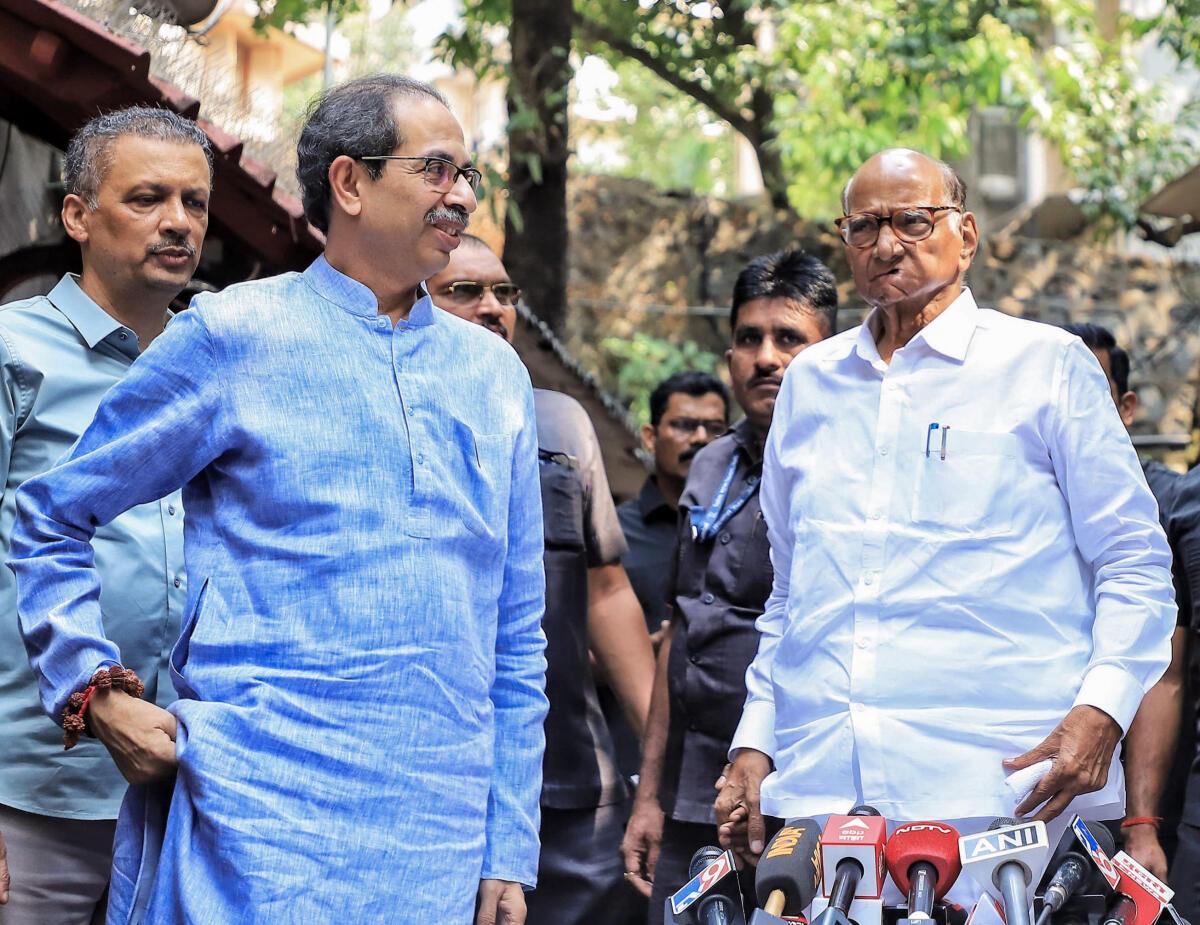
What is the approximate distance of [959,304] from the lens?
3.69 m

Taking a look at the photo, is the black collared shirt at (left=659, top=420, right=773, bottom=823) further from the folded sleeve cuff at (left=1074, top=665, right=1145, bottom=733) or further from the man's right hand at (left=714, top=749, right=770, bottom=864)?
the folded sleeve cuff at (left=1074, top=665, right=1145, bottom=733)

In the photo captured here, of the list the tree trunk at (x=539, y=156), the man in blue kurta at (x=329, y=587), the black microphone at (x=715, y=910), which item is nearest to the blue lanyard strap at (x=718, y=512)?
the man in blue kurta at (x=329, y=587)

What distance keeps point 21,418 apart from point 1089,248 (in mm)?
12868

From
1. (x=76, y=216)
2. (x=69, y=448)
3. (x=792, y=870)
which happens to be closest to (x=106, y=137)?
(x=76, y=216)

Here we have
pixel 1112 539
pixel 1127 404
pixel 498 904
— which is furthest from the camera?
pixel 1127 404

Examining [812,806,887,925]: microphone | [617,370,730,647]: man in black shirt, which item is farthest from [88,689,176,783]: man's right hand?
[617,370,730,647]: man in black shirt

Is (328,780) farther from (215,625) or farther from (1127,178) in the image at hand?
(1127,178)

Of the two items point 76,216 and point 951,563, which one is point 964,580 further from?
point 76,216

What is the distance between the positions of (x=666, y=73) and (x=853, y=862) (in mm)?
10470

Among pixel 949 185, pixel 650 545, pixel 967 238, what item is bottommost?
pixel 650 545

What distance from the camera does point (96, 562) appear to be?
3598 millimetres

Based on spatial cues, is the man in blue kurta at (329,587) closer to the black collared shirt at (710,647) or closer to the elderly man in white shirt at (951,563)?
the elderly man in white shirt at (951,563)

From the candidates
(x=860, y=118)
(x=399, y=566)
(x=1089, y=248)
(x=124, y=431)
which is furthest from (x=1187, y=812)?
(x=1089, y=248)

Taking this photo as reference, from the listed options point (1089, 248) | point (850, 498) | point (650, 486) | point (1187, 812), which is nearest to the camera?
point (850, 498)
